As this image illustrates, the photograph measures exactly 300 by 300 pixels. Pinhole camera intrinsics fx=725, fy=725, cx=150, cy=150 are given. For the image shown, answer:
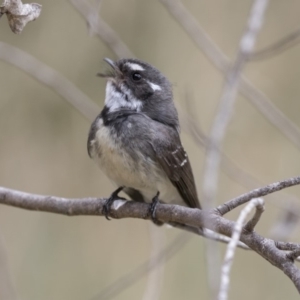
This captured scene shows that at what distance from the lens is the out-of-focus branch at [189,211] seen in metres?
2.38

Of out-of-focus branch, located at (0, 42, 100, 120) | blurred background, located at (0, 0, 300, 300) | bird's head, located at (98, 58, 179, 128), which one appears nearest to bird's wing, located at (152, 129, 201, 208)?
bird's head, located at (98, 58, 179, 128)

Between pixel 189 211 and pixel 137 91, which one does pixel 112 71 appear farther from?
pixel 189 211

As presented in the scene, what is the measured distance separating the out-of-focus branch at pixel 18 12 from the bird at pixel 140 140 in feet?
3.73

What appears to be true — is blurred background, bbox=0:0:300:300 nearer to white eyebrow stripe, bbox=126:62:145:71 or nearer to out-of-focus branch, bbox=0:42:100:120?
out-of-focus branch, bbox=0:42:100:120

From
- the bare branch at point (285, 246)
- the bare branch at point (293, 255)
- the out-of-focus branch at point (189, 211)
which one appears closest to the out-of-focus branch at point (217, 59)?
the out-of-focus branch at point (189, 211)

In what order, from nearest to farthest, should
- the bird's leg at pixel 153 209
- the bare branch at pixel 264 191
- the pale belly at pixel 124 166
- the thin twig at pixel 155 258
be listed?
the bare branch at pixel 264 191 → the bird's leg at pixel 153 209 → the pale belly at pixel 124 166 → the thin twig at pixel 155 258

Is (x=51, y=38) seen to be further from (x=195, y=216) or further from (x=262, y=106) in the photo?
(x=195, y=216)

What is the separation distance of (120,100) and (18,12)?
4.33 ft

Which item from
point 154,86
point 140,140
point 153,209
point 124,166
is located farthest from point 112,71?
point 153,209

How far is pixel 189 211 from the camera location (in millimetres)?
2762

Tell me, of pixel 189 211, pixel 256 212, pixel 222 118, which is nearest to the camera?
pixel 222 118

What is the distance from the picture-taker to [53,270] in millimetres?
5496

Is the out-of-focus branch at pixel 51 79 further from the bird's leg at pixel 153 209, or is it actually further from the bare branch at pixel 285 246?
the bare branch at pixel 285 246

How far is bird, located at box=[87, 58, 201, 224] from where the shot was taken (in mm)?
3465
